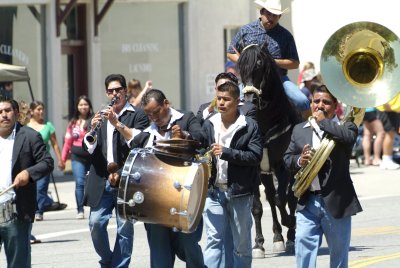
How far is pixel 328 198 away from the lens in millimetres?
9281

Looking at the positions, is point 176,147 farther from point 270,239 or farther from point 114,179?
point 270,239

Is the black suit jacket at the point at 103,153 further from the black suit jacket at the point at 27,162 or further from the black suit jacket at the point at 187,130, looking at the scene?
the black suit jacket at the point at 27,162

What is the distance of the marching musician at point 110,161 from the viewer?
35.3 ft

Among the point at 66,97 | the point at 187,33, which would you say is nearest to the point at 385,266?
the point at 66,97

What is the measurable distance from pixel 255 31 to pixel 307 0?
1495 centimetres

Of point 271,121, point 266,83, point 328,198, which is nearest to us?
point 328,198

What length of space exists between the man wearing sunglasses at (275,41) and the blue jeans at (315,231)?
346 cm

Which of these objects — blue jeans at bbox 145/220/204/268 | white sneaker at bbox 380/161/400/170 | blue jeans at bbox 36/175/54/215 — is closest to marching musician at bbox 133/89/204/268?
blue jeans at bbox 145/220/204/268

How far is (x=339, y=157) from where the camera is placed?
940 cm

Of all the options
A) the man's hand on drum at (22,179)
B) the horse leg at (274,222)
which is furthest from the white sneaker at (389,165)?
the man's hand on drum at (22,179)

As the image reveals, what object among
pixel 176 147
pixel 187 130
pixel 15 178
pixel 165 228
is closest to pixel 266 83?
pixel 187 130

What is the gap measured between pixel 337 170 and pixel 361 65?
1.02 meters

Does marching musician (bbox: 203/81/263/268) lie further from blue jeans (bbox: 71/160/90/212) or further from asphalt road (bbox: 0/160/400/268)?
blue jeans (bbox: 71/160/90/212)

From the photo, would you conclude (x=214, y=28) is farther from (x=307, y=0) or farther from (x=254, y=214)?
(x=254, y=214)
